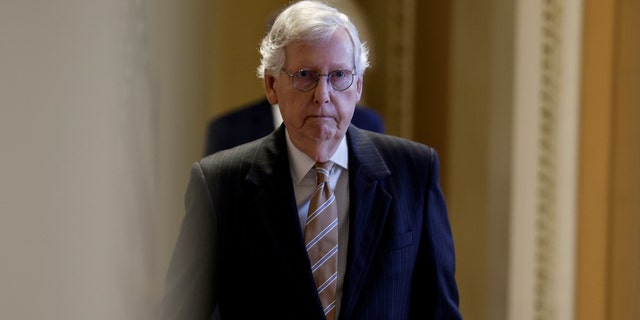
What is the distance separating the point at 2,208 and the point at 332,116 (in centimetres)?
56

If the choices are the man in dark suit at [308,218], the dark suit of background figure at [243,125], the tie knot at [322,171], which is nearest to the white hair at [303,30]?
the man in dark suit at [308,218]

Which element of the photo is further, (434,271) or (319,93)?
(434,271)

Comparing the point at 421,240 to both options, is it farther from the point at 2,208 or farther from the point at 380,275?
the point at 2,208

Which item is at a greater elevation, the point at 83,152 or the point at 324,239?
the point at 83,152

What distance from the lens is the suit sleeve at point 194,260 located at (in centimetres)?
89

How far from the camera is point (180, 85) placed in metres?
0.49

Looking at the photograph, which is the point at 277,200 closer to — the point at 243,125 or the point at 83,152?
the point at 83,152

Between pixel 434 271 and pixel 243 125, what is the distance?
1013 mm

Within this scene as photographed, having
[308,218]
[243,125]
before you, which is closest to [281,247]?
[308,218]

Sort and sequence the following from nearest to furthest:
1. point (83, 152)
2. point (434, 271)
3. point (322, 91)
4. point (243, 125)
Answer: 1. point (83, 152)
2. point (322, 91)
3. point (434, 271)
4. point (243, 125)

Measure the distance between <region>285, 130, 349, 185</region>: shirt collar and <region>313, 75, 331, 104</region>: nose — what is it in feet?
0.29

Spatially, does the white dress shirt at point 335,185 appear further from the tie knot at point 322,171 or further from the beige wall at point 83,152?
the beige wall at point 83,152

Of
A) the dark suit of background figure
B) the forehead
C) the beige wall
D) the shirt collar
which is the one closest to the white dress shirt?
the shirt collar

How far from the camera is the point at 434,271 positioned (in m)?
0.98
